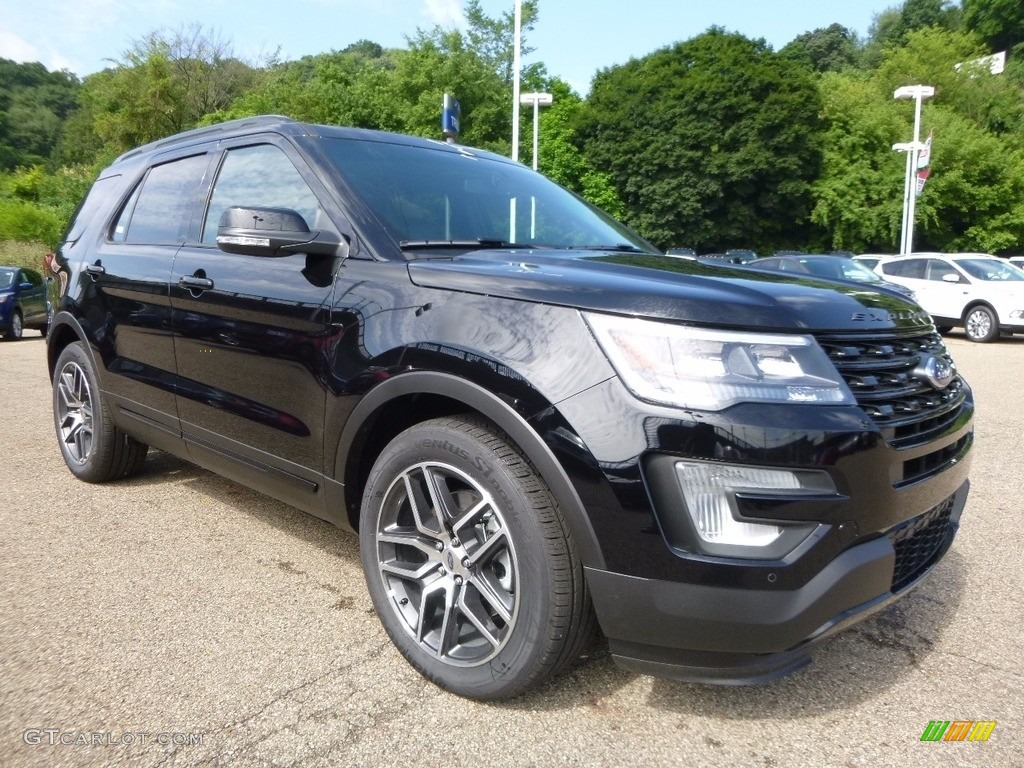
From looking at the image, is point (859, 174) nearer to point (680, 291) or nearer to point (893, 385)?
point (893, 385)

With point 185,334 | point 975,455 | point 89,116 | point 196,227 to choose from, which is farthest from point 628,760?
point 89,116

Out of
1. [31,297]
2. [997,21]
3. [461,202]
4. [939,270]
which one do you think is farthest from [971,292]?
[997,21]

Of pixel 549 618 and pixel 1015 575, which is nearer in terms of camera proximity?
pixel 549 618

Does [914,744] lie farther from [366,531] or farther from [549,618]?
[366,531]

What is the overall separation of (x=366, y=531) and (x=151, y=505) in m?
2.10

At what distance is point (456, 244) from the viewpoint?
2824mm

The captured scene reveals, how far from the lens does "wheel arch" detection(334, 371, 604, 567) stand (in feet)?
6.59

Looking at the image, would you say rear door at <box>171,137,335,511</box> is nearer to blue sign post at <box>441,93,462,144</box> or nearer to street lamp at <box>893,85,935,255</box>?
blue sign post at <box>441,93,462,144</box>

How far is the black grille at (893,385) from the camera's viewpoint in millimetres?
2025

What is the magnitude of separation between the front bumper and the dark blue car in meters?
15.7

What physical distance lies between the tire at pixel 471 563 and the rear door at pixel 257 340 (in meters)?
0.42

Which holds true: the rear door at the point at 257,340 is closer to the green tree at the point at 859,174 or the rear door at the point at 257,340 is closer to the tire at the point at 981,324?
the tire at the point at 981,324

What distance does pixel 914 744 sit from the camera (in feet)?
7.04

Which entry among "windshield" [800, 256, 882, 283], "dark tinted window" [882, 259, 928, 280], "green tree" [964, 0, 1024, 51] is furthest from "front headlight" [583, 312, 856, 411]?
"green tree" [964, 0, 1024, 51]
